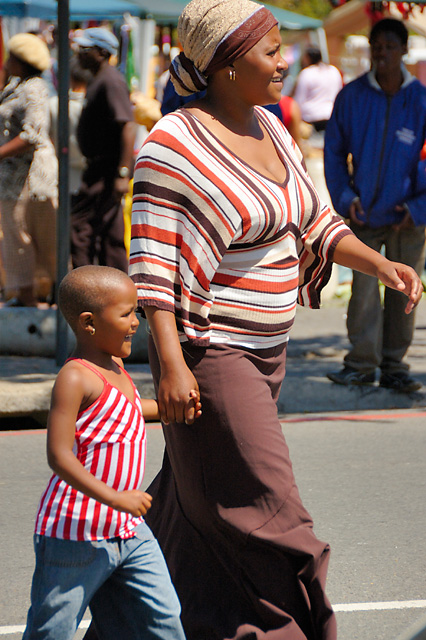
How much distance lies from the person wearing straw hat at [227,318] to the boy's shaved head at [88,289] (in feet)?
0.89

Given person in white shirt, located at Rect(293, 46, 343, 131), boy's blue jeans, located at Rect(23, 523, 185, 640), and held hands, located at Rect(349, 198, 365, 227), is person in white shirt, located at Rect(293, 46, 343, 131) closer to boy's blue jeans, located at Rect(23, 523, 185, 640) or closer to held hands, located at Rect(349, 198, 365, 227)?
held hands, located at Rect(349, 198, 365, 227)

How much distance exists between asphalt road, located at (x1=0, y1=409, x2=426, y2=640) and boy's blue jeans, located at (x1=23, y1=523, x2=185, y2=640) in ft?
3.32

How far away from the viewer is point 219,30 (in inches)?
116

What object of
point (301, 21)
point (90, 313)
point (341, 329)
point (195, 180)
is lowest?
point (341, 329)

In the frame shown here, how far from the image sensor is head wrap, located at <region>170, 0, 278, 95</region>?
2947 mm

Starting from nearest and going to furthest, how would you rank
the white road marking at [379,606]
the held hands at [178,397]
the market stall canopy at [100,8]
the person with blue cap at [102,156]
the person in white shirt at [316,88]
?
1. the held hands at [178,397]
2. the white road marking at [379,606]
3. the person with blue cap at [102,156]
4. the market stall canopy at [100,8]
5. the person in white shirt at [316,88]

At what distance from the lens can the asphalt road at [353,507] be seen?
376 cm

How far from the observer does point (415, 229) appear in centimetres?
654

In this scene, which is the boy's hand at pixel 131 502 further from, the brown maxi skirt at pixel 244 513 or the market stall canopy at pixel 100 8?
the market stall canopy at pixel 100 8

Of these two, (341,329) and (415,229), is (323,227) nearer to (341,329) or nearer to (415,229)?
(415,229)

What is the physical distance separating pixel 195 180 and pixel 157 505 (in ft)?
3.44

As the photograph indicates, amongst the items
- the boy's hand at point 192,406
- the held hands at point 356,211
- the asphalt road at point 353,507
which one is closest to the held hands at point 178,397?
the boy's hand at point 192,406

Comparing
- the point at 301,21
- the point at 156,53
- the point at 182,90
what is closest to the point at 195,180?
the point at 182,90

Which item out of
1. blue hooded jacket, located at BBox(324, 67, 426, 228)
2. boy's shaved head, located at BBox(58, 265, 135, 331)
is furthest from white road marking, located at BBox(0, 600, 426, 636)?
blue hooded jacket, located at BBox(324, 67, 426, 228)
